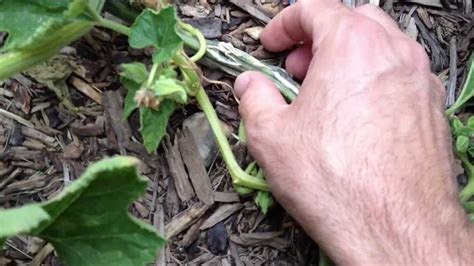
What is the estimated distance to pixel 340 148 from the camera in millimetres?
1413

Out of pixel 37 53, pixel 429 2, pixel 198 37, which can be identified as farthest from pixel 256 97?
pixel 429 2

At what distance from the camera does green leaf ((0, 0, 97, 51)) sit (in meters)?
1.38

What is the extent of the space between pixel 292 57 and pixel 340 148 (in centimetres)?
32

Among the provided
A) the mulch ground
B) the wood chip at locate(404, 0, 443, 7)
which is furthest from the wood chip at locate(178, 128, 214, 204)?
the wood chip at locate(404, 0, 443, 7)

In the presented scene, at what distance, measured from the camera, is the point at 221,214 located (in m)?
1.62

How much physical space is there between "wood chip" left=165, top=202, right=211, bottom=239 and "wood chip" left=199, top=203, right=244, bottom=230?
0.06 feet

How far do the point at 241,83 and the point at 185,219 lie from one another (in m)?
0.29

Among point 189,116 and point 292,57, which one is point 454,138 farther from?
point 189,116

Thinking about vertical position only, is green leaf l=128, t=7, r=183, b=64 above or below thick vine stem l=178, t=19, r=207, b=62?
above

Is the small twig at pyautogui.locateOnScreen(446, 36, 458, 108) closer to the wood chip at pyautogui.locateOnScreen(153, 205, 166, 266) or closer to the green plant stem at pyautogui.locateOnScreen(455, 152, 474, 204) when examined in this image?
the green plant stem at pyautogui.locateOnScreen(455, 152, 474, 204)

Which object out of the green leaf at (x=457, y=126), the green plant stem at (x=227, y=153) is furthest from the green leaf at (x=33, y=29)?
the green leaf at (x=457, y=126)

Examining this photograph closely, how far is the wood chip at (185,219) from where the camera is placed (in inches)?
62.9

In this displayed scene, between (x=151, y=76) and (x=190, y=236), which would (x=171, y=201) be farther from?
(x=151, y=76)

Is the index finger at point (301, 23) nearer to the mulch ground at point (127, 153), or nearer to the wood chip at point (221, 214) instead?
the mulch ground at point (127, 153)
